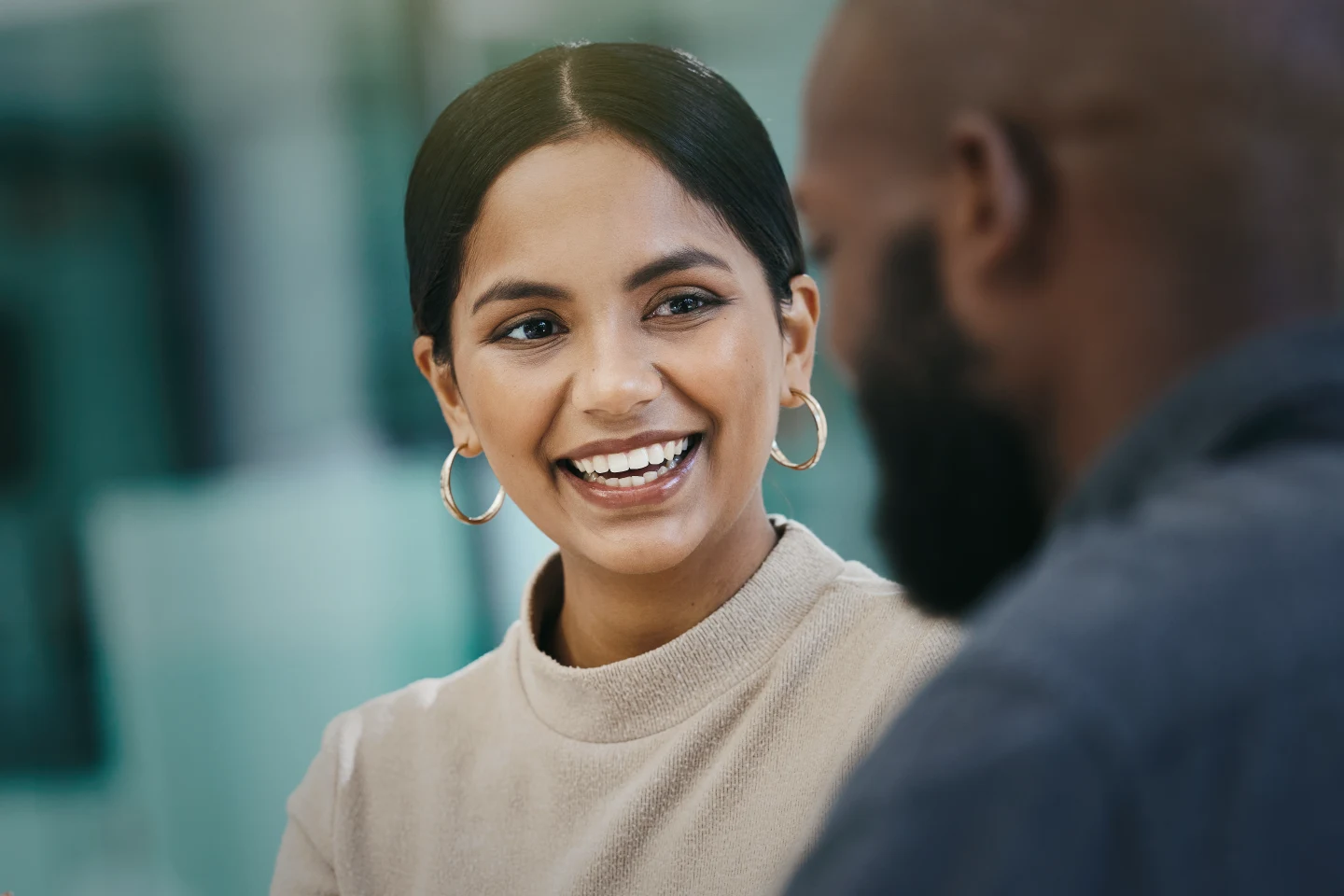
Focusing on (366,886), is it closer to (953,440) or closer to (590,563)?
(590,563)

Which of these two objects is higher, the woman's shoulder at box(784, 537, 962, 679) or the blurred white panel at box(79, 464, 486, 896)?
the woman's shoulder at box(784, 537, 962, 679)

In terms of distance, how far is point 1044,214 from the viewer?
1.90 feet

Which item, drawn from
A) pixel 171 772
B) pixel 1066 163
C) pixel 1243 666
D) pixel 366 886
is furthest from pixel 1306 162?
pixel 171 772

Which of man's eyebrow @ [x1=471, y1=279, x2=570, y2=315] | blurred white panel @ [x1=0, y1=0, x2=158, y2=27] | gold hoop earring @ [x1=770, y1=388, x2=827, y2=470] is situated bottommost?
gold hoop earring @ [x1=770, y1=388, x2=827, y2=470]

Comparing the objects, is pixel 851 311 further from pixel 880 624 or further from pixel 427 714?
pixel 427 714

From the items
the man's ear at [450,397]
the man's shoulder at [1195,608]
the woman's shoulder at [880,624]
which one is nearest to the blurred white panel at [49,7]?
the man's ear at [450,397]

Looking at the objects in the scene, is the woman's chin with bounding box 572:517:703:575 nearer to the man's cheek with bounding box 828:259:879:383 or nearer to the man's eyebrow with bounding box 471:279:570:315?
the man's eyebrow with bounding box 471:279:570:315

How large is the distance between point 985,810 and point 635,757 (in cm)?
82

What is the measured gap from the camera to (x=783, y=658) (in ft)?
4.05

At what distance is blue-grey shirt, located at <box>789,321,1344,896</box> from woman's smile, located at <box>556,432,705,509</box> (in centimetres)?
70

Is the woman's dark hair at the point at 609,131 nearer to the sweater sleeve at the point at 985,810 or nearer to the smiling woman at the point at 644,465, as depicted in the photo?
the smiling woman at the point at 644,465

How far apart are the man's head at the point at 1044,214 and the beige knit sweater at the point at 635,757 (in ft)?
1.78

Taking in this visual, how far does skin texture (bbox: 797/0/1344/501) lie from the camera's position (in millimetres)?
547

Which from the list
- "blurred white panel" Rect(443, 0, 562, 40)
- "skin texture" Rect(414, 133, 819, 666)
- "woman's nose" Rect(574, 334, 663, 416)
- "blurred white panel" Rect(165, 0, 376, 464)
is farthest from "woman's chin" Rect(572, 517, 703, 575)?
"blurred white panel" Rect(443, 0, 562, 40)
